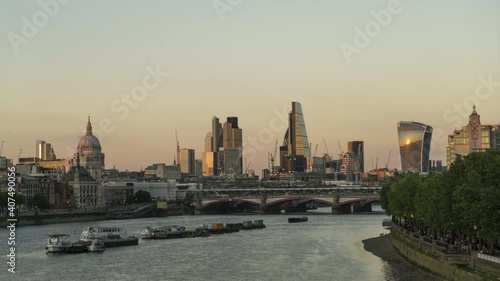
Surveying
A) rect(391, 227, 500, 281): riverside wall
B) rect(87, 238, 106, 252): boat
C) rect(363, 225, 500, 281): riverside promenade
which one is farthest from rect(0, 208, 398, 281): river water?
rect(391, 227, 500, 281): riverside wall

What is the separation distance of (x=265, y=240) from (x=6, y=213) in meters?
55.1

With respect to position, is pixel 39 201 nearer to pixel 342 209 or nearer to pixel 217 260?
pixel 342 209

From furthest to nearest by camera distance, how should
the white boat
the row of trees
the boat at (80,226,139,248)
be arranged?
the boat at (80,226,139,248)
the white boat
the row of trees

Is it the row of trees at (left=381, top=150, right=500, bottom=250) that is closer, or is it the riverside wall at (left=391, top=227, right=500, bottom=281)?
the riverside wall at (left=391, top=227, right=500, bottom=281)

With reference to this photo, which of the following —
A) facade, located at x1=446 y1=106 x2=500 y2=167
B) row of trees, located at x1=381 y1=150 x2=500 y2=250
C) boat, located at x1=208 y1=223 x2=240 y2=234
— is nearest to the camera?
row of trees, located at x1=381 y1=150 x2=500 y2=250

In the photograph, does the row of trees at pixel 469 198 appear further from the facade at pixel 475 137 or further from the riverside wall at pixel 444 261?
the facade at pixel 475 137

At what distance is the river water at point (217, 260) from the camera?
6688cm

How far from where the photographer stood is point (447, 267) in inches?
2185

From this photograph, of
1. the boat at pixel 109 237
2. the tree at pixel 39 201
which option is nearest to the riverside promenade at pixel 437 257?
the boat at pixel 109 237

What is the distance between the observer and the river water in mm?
66875

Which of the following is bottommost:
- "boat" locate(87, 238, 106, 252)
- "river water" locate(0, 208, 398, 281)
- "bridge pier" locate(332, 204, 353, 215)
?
"river water" locate(0, 208, 398, 281)

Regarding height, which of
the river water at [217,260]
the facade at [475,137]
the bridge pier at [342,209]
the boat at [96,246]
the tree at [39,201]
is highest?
the facade at [475,137]

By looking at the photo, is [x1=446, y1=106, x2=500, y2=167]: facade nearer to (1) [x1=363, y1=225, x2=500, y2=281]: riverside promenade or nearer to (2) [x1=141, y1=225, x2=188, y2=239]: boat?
(2) [x1=141, y1=225, x2=188, y2=239]: boat

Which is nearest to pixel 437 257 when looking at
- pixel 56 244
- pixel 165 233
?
pixel 56 244
